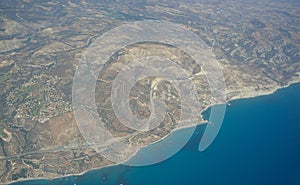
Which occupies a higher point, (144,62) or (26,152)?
(144,62)

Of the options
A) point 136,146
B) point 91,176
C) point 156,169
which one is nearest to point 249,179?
point 156,169

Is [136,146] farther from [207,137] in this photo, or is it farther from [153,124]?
[207,137]

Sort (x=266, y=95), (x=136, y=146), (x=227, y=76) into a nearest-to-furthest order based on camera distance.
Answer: (x=136, y=146) < (x=266, y=95) < (x=227, y=76)

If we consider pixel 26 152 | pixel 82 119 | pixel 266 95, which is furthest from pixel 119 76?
pixel 266 95

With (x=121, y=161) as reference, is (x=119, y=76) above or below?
above

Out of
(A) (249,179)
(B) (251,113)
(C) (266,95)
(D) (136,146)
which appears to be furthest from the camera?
(C) (266,95)

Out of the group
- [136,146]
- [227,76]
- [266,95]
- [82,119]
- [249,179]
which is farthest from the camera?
[227,76]

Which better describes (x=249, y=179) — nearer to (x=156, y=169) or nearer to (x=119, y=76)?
(x=156, y=169)

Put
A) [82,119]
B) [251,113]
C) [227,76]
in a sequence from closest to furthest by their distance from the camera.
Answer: [82,119]
[251,113]
[227,76]

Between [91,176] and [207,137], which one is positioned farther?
[207,137]
